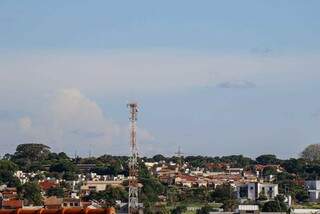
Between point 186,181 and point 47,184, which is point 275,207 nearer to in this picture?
point 47,184

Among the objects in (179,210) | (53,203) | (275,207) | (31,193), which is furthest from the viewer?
(31,193)

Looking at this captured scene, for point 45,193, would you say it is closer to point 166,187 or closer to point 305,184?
point 166,187

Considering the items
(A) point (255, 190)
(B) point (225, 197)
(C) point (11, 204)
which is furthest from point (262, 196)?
(C) point (11, 204)

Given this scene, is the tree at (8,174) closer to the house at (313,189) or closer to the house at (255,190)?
the house at (255,190)

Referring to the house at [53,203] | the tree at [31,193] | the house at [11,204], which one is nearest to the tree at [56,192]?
the tree at [31,193]

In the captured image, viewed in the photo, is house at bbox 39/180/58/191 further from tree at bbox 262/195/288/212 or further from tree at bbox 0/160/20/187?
tree at bbox 262/195/288/212

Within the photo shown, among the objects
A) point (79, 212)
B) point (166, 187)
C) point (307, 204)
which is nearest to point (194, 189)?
point (166, 187)
